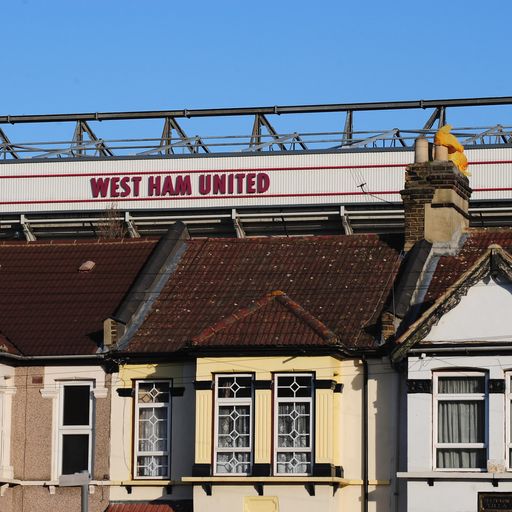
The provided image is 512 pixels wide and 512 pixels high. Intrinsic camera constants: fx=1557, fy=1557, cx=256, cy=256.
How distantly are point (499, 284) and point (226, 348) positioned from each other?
5526 millimetres

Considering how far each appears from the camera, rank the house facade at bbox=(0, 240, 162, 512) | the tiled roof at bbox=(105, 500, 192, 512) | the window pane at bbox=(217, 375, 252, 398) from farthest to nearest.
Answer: the house facade at bbox=(0, 240, 162, 512) < the tiled roof at bbox=(105, 500, 192, 512) < the window pane at bbox=(217, 375, 252, 398)

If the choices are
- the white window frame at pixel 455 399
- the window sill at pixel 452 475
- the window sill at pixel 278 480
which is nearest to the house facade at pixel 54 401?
the window sill at pixel 278 480

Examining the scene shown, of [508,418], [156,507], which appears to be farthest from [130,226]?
[508,418]

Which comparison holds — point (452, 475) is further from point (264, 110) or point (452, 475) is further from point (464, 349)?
point (264, 110)

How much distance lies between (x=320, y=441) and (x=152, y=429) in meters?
3.85

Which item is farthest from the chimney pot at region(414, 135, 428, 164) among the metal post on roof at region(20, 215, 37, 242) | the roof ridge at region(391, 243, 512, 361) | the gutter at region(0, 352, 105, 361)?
the metal post on roof at region(20, 215, 37, 242)

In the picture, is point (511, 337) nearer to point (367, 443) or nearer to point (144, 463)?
point (367, 443)

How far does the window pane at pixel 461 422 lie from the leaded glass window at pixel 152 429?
5.74 m

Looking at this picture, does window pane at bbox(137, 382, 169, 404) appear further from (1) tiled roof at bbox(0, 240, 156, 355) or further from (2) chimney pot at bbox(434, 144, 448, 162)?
(2) chimney pot at bbox(434, 144, 448, 162)

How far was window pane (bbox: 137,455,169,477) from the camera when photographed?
105 feet

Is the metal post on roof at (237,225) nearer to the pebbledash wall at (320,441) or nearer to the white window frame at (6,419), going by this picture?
the white window frame at (6,419)

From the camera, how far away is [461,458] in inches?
1175

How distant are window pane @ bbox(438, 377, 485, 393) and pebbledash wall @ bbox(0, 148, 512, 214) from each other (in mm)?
38490

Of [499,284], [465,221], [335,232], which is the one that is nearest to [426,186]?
[465,221]
